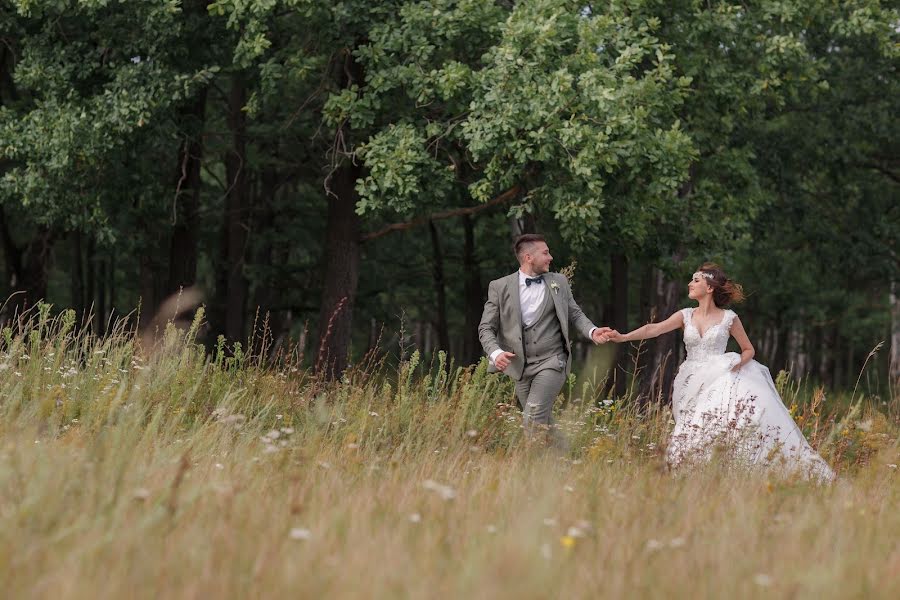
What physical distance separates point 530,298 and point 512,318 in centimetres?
22

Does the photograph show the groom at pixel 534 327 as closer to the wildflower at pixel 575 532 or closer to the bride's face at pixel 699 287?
the bride's face at pixel 699 287

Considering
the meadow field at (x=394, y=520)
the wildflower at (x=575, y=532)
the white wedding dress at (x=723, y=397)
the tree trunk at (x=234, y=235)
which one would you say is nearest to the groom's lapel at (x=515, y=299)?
the meadow field at (x=394, y=520)

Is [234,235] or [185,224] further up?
[185,224]

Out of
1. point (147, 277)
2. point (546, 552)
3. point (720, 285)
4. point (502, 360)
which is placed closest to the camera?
point (546, 552)

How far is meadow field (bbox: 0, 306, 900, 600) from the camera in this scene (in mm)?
3574

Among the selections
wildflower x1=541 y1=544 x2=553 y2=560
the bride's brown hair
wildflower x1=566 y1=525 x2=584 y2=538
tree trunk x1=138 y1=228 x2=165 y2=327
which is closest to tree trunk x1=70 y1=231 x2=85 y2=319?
tree trunk x1=138 y1=228 x2=165 y2=327

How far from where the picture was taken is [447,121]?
1430 centimetres

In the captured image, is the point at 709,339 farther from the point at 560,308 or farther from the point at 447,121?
the point at 447,121

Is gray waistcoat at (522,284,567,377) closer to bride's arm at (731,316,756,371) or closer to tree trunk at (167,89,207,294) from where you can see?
bride's arm at (731,316,756,371)

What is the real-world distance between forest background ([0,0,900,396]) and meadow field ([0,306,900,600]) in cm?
253

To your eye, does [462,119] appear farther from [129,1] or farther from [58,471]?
[58,471]

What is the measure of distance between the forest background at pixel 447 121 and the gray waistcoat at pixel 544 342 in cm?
100

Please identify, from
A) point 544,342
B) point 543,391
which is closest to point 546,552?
point 543,391

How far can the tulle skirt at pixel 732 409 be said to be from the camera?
8.09 metres
